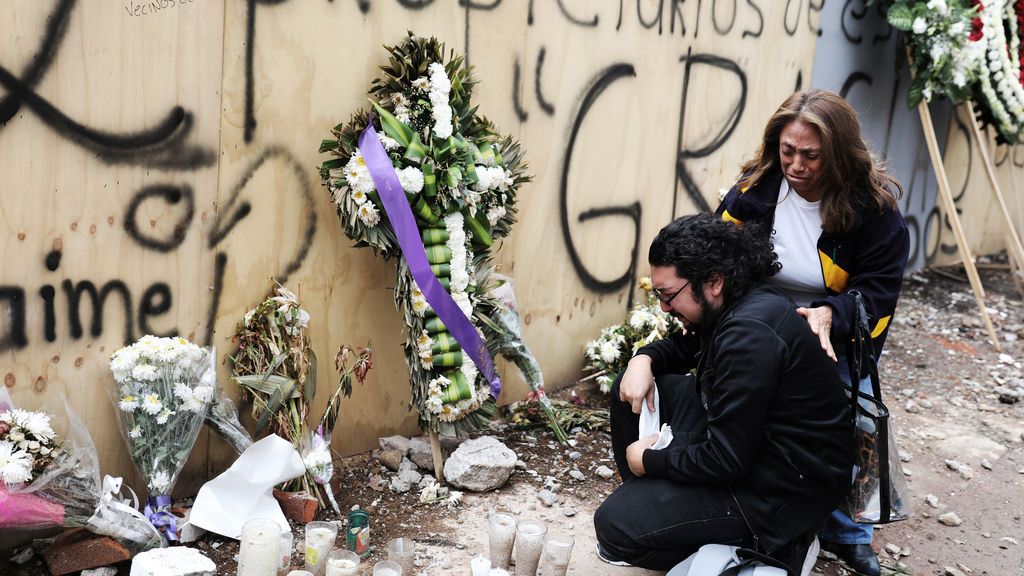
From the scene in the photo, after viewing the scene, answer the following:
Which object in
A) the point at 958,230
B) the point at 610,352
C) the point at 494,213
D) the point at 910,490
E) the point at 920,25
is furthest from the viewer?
the point at 958,230

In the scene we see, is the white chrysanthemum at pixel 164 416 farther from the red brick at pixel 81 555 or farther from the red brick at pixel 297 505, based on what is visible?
the red brick at pixel 297 505

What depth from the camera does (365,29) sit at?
368cm

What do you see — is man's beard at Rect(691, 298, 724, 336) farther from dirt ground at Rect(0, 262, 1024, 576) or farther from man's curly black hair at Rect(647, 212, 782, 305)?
dirt ground at Rect(0, 262, 1024, 576)

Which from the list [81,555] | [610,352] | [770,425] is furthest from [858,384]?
[81,555]

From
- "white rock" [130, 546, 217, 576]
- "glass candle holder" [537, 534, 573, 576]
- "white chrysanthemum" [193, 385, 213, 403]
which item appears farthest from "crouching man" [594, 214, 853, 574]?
"white chrysanthemum" [193, 385, 213, 403]

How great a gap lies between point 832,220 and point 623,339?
199 cm

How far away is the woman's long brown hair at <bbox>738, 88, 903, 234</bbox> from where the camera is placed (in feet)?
10.5

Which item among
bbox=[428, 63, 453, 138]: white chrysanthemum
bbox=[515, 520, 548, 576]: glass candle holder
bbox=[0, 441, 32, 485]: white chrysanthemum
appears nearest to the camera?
bbox=[0, 441, 32, 485]: white chrysanthemum

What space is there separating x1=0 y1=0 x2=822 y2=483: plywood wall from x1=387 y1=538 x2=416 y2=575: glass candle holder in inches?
37.2

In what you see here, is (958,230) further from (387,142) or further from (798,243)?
(387,142)

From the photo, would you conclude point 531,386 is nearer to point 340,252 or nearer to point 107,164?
point 340,252

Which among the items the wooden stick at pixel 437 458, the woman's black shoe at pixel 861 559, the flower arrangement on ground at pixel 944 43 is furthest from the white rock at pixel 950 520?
the flower arrangement on ground at pixel 944 43

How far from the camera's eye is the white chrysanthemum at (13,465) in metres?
2.73

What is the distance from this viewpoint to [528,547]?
10.0 feet
